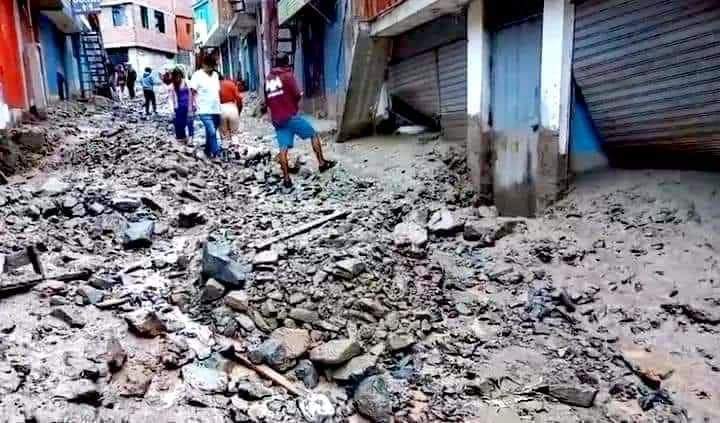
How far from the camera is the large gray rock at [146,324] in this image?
3.69m

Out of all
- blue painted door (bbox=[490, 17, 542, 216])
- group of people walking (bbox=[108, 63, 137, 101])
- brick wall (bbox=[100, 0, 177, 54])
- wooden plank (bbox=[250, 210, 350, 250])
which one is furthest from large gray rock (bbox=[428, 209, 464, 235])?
brick wall (bbox=[100, 0, 177, 54])

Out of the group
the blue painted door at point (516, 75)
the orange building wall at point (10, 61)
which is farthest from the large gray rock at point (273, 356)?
the orange building wall at point (10, 61)

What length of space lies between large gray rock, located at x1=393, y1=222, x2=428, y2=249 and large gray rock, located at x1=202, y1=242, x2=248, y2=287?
151cm

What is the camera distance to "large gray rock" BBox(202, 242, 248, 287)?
4277mm

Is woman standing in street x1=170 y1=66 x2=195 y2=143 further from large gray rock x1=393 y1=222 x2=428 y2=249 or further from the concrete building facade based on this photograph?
the concrete building facade

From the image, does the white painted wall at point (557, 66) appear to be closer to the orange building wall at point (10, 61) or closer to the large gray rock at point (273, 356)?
the large gray rock at point (273, 356)

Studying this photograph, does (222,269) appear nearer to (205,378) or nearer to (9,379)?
(205,378)

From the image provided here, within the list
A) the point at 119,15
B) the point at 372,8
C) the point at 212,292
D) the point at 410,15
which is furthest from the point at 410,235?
the point at 119,15

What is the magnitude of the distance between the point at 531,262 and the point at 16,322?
387 cm

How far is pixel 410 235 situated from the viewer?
17.2ft

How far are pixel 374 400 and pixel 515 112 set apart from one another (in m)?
3.65

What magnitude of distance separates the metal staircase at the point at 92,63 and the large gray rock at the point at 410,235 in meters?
19.7

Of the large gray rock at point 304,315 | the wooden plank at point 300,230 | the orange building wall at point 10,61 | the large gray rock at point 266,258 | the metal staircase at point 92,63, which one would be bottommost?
the large gray rock at point 304,315

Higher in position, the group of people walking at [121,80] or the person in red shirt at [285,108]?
the group of people walking at [121,80]
